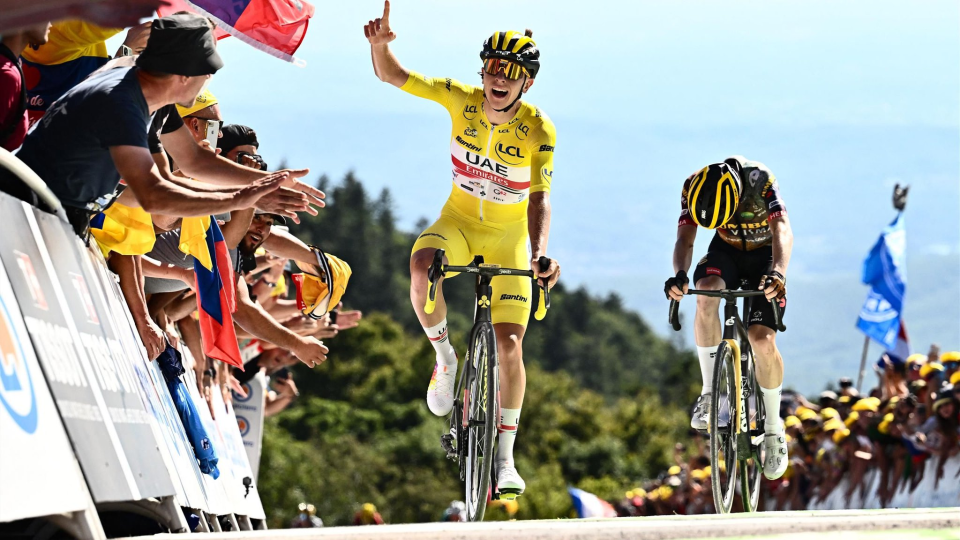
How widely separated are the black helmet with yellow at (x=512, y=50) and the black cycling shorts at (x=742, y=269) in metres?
1.92

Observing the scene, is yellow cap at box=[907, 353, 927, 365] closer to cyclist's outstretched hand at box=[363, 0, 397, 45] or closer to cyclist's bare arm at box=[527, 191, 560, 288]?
cyclist's bare arm at box=[527, 191, 560, 288]

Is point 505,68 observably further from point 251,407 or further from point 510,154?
point 251,407

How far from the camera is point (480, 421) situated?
353 inches

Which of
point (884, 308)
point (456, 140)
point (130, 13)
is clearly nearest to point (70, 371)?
point (130, 13)

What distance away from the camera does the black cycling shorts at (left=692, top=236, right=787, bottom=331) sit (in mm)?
9844

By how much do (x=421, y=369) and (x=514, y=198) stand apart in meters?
65.4

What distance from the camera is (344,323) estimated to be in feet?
47.4

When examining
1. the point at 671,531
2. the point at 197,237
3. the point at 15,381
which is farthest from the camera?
the point at 197,237

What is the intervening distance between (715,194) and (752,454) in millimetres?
1865

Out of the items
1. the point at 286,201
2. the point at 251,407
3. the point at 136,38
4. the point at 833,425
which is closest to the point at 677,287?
the point at 286,201

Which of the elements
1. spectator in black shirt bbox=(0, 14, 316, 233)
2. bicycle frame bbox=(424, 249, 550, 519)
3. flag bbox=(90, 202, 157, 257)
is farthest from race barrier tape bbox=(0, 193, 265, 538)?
bicycle frame bbox=(424, 249, 550, 519)

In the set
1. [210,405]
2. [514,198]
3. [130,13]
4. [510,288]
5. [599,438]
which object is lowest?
[599,438]

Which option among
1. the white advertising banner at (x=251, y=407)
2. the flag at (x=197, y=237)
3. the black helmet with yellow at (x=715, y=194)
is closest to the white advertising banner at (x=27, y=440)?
the flag at (x=197, y=237)

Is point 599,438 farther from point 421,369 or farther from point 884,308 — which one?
point 884,308
